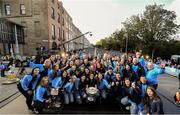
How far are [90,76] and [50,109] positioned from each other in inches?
77.3

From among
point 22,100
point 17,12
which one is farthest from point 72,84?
point 17,12

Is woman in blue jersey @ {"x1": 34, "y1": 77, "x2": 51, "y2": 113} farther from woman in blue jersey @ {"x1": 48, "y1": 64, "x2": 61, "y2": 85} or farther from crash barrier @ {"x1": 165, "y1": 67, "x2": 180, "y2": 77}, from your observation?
crash barrier @ {"x1": 165, "y1": 67, "x2": 180, "y2": 77}

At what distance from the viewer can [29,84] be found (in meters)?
5.96

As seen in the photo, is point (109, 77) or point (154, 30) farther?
point (154, 30)

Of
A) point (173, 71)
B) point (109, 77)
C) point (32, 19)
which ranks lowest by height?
point (173, 71)

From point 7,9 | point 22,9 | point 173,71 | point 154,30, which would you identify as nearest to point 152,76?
point 173,71

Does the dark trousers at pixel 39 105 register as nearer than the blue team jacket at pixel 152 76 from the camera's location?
Yes

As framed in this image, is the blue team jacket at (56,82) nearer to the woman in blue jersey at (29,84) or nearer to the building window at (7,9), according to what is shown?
the woman in blue jersey at (29,84)

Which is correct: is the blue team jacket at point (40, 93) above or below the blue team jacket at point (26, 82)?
below

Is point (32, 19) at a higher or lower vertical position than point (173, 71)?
higher

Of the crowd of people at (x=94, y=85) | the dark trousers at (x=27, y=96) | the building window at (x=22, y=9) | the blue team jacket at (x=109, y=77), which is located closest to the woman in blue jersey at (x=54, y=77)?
the crowd of people at (x=94, y=85)

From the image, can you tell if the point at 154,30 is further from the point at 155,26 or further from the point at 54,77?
the point at 54,77

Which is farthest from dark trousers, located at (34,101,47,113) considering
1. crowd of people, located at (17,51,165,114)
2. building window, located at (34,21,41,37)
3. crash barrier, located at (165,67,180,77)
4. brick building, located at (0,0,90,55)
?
building window, located at (34,21,41,37)

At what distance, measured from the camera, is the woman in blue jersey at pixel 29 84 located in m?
5.88
